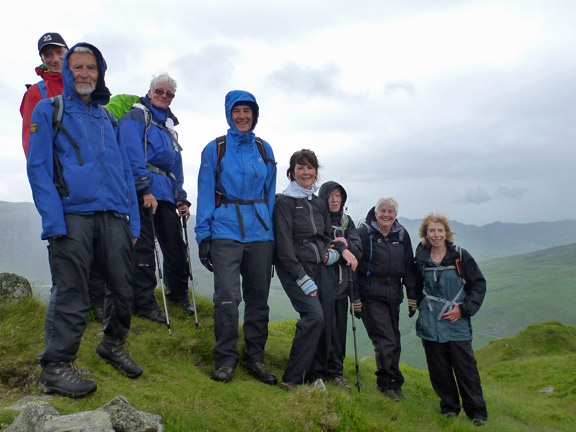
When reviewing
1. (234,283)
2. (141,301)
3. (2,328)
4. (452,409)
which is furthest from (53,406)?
(452,409)

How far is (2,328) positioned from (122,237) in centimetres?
278

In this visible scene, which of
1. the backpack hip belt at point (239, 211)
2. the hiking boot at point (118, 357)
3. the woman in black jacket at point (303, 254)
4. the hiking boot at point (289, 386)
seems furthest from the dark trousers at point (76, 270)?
the hiking boot at point (289, 386)

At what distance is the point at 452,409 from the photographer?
904 cm

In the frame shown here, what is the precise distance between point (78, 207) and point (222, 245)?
245 cm

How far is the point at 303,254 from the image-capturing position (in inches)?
299

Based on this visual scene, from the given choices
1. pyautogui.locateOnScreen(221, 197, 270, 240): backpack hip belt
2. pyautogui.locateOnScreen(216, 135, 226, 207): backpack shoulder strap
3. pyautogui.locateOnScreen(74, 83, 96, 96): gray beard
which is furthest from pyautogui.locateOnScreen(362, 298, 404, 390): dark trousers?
pyautogui.locateOnScreen(74, 83, 96, 96): gray beard

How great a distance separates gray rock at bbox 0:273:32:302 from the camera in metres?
7.61

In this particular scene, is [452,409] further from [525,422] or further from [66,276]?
[66,276]

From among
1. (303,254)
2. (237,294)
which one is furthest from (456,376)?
(237,294)

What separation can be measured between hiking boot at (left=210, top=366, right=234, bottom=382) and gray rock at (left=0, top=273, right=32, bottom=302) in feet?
13.1

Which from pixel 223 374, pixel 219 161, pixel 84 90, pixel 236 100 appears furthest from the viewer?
pixel 236 100

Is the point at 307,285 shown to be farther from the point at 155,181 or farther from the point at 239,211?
the point at 155,181

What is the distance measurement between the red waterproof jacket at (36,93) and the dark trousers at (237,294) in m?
3.84

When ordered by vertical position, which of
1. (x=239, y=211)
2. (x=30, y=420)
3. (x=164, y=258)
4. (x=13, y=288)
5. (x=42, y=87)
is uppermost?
(x=42, y=87)
